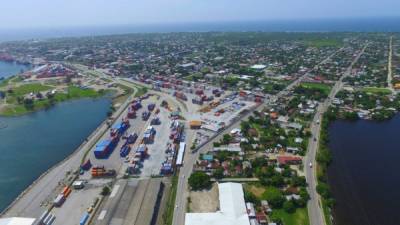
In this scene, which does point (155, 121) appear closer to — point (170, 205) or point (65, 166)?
point (65, 166)

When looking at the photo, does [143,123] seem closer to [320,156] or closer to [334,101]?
[320,156]

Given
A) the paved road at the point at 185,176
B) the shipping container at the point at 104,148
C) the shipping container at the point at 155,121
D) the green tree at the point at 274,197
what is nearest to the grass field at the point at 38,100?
the shipping container at the point at 155,121

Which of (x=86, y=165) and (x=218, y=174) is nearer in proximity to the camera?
(x=218, y=174)

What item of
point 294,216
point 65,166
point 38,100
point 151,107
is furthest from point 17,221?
point 38,100

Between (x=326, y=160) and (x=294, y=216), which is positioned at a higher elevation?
(x=326, y=160)

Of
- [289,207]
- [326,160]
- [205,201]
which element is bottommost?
[205,201]

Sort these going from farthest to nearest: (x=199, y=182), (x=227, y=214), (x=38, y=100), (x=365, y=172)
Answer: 1. (x=38, y=100)
2. (x=365, y=172)
3. (x=199, y=182)
4. (x=227, y=214)

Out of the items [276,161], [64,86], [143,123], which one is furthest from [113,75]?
[276,161]

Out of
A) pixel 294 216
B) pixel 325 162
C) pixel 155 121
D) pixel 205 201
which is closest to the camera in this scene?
pixel 294 216

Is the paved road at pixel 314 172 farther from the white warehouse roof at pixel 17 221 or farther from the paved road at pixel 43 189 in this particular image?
the paved road at pixel 43 189
